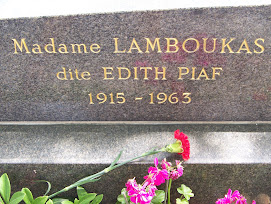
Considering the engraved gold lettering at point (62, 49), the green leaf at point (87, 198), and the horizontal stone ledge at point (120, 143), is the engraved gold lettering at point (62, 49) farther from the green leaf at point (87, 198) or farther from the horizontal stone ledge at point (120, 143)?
the green leaf at point (87, 198)

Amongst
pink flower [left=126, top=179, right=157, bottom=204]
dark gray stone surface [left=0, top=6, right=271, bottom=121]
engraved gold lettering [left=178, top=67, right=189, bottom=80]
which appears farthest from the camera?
engraved gold lettering [left=178, top=67, right=189, bottom=80]

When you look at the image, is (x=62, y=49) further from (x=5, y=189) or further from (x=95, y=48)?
(x=5, y=189)

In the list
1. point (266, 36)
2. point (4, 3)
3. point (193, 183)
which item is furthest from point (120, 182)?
point (4, 3)

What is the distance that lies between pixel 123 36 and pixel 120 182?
2.41 ft

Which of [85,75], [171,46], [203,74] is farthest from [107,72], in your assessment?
[203,74]

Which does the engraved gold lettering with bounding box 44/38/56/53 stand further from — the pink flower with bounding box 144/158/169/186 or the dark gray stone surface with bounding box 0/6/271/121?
the pink flower with bounding box 144/158/169/186

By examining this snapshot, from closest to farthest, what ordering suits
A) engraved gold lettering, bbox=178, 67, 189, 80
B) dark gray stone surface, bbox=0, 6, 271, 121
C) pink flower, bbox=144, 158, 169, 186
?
pink flower, bbox=144, 158, 169, 186 < dark gray stone surface, bbox=0, 6, 271, 121 < engraved gold lettering, bbox=178, 67, 189, 80

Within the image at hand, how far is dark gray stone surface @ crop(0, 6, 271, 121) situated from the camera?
55.1 inches

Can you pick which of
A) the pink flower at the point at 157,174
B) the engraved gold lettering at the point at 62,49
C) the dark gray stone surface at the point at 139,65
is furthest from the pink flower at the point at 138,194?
the engraved gold lettering at the point at 62,49

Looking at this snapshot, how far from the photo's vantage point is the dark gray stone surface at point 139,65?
140cm

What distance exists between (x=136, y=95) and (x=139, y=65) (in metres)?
0.19

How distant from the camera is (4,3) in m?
1.63

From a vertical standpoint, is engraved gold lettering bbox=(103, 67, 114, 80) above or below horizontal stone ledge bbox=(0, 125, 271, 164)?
above

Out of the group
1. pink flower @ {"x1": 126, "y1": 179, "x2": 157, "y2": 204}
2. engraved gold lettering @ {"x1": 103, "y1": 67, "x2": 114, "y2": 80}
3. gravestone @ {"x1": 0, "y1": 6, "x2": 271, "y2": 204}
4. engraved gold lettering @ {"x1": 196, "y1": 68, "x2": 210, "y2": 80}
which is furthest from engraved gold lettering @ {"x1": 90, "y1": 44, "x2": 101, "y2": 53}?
pink flower @ {"x1": 126, "y1": 179, "x2": 157, "y2": 204}
